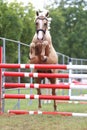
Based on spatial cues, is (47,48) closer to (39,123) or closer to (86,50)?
(39,123)

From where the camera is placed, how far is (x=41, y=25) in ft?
29.8

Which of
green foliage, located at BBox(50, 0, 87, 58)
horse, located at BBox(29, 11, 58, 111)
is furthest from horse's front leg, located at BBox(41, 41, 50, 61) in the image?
green foliage, located at BBox(50, 0, 87, 58)

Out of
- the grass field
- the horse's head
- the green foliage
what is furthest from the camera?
the green foliage

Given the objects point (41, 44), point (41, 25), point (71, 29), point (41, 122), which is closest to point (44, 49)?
A: point (41, 44)

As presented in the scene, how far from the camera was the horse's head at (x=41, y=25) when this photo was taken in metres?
8.98

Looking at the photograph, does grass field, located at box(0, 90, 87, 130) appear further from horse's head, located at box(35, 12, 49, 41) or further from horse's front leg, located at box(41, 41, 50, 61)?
horse's head, located at box(35, 12, 49, 41)

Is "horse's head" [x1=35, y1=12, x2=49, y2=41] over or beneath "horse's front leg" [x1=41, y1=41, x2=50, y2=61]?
over

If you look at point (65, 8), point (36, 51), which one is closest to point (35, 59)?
point (36, 51)

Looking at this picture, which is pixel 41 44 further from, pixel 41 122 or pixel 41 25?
pixel 41 122

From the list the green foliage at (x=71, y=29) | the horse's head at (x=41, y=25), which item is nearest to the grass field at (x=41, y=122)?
the horse's head at (x=41, y=25)

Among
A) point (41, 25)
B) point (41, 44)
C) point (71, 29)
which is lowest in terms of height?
point (71, 29)

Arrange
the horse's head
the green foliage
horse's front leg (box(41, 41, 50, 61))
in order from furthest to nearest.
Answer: the green foliage → horse's front leg (box(41, 41, 50, 61)) → the horse's head

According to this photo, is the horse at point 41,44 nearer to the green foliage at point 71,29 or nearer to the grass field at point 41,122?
the grass field at point 41,122

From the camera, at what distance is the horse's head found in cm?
898
